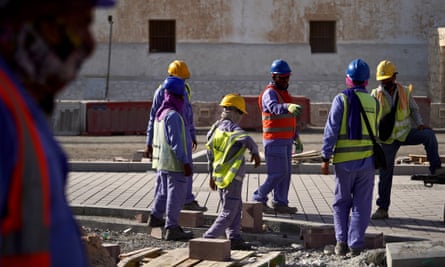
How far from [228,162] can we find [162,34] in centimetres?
2853

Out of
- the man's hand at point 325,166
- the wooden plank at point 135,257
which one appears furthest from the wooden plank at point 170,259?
the man's hand at point 325,166

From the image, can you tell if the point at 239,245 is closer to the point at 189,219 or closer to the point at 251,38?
the point at 189,219

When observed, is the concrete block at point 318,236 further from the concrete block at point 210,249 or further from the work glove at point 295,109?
the work glove at point 295,109

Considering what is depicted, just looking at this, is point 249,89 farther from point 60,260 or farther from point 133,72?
point 60,260

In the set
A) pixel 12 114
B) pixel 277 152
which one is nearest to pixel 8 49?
pixel 12 114

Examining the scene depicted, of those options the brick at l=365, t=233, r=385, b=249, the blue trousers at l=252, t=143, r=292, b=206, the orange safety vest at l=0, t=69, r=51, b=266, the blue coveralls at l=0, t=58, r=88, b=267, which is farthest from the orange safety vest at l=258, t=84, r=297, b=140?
the orange safety vest at l=0, t=69, r=51, b=266

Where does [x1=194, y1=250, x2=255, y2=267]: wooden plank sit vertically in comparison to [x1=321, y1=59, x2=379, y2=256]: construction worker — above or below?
below

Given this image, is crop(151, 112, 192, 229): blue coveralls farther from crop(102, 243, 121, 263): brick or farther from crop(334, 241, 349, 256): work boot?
crop(102, 243, 121, 263): brick

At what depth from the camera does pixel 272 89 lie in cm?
1141

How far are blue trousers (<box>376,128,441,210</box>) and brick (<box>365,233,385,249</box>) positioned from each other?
6.12 ft

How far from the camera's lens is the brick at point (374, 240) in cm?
905

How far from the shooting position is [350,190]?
901cm

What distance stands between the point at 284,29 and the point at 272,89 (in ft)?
85.0

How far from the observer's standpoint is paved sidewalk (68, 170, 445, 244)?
10430 mm
